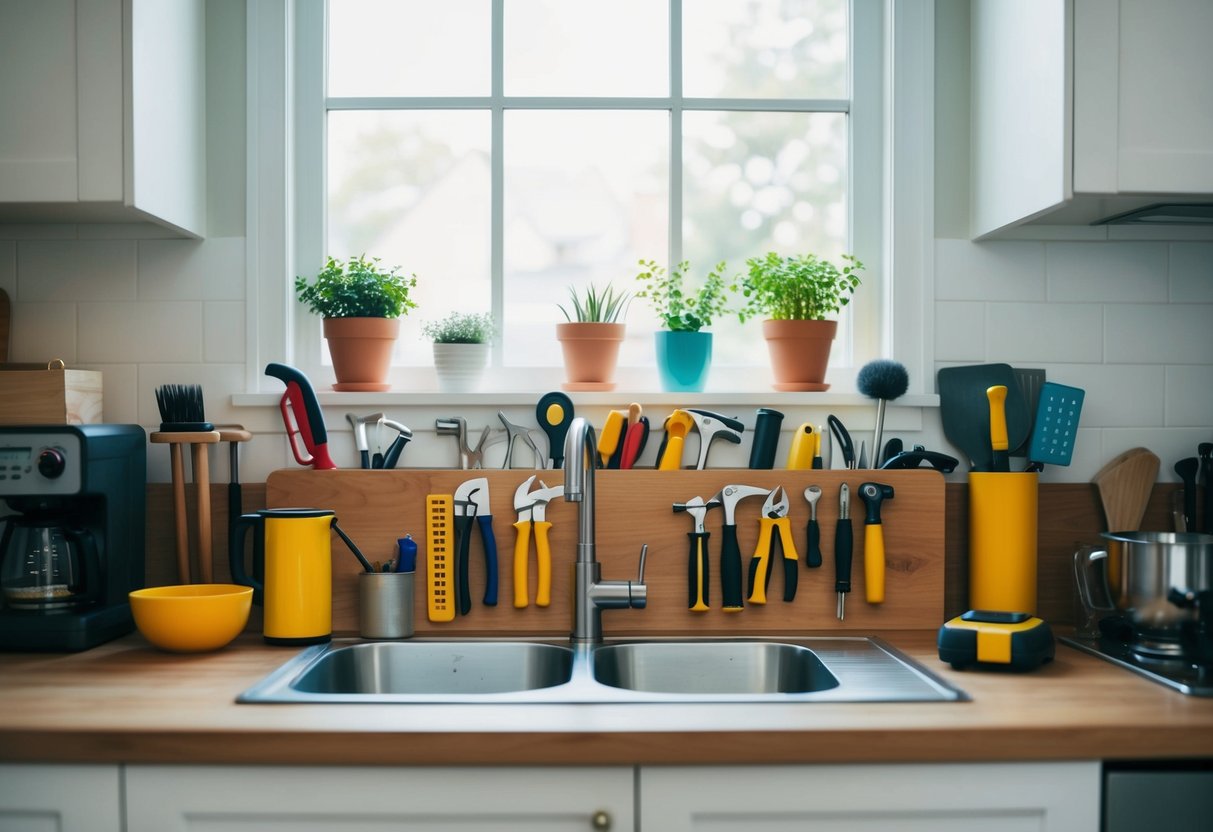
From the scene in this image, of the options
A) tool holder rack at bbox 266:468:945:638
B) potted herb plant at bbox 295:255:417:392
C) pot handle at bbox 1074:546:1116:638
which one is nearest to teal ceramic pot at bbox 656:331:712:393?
tool holder rack at bbox 266:468:945:638

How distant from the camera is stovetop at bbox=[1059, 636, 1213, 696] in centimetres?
137

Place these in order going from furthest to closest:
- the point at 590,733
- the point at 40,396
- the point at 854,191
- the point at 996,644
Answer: the point at 854,191, the point at 40,396, the point at 996,644, the point at 590,733

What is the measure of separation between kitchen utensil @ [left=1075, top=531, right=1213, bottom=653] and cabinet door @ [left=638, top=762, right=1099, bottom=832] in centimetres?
40

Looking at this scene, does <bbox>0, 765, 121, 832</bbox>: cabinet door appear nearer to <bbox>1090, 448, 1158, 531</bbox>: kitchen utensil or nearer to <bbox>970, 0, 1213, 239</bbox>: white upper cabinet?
<bbox>970, 0, 1213, 239</bbox>: white upper cabinet

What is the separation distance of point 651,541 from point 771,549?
0.74ft

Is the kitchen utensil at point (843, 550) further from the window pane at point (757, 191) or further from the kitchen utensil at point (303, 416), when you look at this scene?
the kitchen utensil at point (303, 416)

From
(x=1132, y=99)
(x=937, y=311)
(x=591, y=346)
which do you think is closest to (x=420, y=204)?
(x=591, y=346)

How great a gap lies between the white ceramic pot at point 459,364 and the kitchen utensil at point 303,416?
26 cm

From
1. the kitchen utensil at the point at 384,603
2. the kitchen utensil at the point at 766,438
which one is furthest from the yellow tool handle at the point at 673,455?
the kitchen utensil at the point at 384,603

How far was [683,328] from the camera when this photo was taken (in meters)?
1.95

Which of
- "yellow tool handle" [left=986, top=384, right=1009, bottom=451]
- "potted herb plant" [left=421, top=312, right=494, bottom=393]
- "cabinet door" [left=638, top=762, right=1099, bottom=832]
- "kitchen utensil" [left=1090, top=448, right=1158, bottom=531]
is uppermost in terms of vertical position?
"potted herb plant" [left=421, top=312, right=494, bottom=393]

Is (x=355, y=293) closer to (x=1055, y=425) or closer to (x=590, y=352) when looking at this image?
(x=590, y=352)

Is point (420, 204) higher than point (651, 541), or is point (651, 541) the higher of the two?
point (420, 204)

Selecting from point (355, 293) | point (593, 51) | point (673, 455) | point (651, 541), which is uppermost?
point (593, 51)
